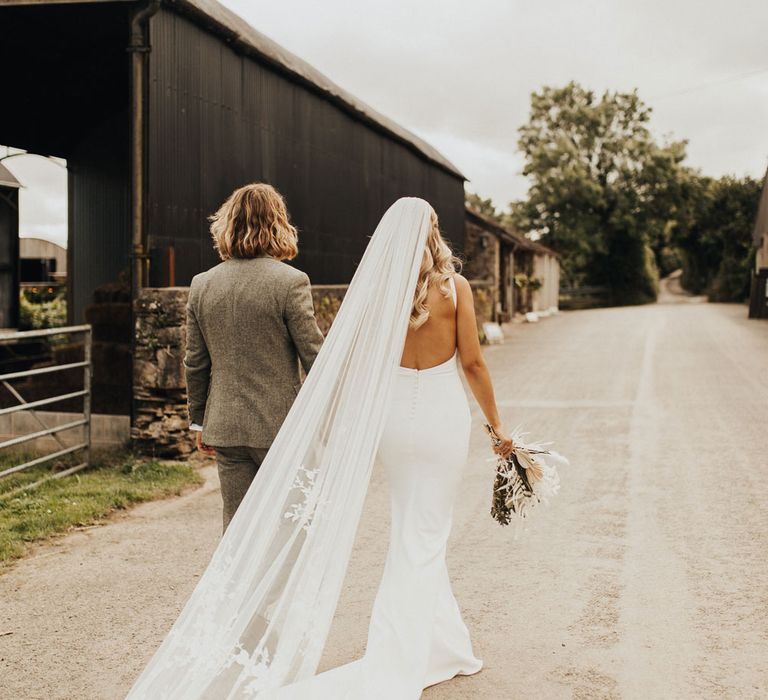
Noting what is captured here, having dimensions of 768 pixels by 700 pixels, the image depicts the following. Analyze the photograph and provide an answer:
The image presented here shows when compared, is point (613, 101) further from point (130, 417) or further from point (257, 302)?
point (257, 302)

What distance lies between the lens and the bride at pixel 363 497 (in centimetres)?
327

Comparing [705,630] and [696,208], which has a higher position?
[696,208]

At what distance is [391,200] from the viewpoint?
625 inches

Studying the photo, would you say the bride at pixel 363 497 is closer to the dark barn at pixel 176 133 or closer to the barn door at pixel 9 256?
the dark barn at pixel 176 133

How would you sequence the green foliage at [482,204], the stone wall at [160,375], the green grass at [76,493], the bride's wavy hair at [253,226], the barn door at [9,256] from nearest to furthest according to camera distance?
the bride's wavy hair at [253,226]
the green grass at [76,493]
the stone wall at [160,375]
the barn door at [9,256]
the green foliage at [482,204]

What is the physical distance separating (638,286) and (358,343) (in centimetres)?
4974

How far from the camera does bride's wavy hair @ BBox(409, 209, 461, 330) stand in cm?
352

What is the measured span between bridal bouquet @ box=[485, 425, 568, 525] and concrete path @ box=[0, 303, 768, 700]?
2.19ft

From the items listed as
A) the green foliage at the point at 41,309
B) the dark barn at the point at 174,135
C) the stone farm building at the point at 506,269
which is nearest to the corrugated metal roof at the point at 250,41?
the dark barn at the point at 174,135

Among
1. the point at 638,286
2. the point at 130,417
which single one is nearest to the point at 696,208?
the point at 638,286

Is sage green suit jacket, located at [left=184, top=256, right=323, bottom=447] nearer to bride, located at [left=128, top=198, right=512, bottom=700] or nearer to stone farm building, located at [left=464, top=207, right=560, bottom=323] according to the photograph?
bride, located at [left=128, top=198, right=512, bottom=700]

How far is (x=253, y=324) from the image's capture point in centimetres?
361

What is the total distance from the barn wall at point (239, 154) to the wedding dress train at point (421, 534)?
194 inches

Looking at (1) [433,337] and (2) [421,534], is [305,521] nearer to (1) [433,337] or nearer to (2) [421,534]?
(2) [421,534]
